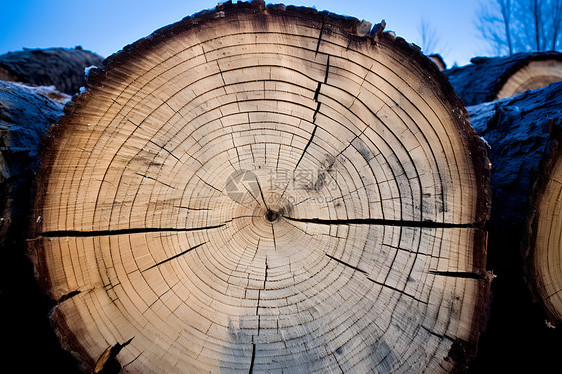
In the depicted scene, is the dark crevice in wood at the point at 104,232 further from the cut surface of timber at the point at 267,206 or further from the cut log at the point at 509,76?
the cut log at the point at 509,76

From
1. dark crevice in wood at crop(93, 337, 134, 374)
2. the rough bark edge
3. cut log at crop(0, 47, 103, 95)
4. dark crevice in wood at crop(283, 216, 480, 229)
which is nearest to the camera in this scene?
dark crevice in wood at crop(93, 337, 134, 374)

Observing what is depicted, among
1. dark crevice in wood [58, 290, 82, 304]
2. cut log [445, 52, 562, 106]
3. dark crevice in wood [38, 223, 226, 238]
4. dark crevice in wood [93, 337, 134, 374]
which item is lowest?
dark crevice in wood [93, 337, 134, 374]

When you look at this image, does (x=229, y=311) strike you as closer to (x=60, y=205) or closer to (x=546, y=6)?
(x=60, y=205)

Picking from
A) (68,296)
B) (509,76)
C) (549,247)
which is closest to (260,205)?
(68,296)

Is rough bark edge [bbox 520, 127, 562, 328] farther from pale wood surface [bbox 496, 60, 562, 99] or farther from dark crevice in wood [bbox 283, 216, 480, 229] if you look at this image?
pale wood surface [bbox 496, 60, 562, 99]

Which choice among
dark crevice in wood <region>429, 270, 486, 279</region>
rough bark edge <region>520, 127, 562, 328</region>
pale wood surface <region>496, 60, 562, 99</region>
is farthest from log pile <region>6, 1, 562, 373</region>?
pale wood surface <region>496, 60, 562, 99</region>

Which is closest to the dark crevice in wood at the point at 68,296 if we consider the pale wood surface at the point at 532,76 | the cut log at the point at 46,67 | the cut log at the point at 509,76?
the cut log at the point at 46,67

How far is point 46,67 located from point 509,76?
15.3 ft

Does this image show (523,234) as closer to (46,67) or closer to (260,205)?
(260,205)

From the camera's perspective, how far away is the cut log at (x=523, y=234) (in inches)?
56.8

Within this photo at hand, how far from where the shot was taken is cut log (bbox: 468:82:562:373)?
144cm

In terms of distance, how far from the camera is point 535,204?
143 centimetres

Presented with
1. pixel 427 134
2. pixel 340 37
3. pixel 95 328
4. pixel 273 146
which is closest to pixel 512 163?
pixel 427 134

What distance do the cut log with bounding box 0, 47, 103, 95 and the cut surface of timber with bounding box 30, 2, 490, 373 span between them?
2458 millimetres
